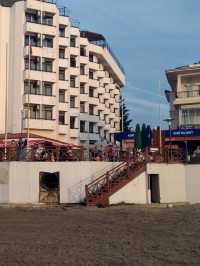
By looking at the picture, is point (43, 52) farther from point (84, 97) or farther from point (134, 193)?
point (134, 193)

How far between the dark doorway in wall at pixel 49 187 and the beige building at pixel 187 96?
19544mm

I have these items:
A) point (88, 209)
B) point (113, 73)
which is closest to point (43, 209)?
point (88, 209)

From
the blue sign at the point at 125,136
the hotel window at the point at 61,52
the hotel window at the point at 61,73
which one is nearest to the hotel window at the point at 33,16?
the hotel window at the point at 61,52

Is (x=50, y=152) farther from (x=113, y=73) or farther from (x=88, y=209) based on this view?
(x=113, y=73)

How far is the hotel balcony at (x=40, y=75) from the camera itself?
58719mm

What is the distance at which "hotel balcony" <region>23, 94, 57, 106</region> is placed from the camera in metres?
58.3

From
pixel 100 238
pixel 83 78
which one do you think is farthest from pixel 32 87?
pixel 100 238

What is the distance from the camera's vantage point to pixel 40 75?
2359 inches

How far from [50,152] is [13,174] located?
281 centimetres

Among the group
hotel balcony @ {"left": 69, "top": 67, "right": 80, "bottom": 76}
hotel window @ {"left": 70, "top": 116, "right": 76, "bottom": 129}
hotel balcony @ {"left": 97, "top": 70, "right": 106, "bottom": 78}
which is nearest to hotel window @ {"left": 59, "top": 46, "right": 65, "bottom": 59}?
hotel balcony @ {"left": 69, "top": 67, "right": 80, "bottom": 76}

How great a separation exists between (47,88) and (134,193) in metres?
32.6

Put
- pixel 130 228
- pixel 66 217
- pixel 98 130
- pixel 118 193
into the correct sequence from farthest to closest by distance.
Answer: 1. pixel 98 130
2. pixel 118 193
3. pixel 66 217
4. pixel 130 228

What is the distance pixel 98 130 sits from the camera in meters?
74.0

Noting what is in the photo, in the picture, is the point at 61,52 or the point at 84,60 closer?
the point at 61,52
